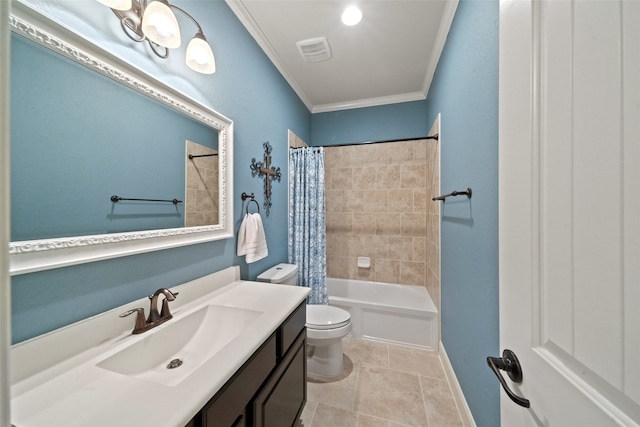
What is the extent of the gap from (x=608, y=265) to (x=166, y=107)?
1.44 metres

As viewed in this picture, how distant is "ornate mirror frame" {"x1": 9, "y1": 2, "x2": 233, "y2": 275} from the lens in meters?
0.61

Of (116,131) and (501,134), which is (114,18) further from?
(501,134)

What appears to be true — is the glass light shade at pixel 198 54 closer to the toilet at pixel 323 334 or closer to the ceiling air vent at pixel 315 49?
the ceiling air vent at pixel 315 49

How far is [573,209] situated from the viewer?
0.38 meters

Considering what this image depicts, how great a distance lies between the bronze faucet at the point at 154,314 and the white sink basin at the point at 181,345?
29mm

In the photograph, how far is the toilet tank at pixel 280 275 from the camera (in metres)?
1.66

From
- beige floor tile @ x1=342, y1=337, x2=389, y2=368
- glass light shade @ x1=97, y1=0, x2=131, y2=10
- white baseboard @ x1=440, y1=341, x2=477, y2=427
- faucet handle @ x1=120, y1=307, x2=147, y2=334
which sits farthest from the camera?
beige floor tile @ x1=342, y1=337, x2=389, y2=368

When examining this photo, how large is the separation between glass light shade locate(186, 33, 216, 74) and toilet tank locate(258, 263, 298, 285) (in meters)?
1.32

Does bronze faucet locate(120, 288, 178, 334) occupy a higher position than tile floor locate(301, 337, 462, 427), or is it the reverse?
bronze faucet locate(120, 288, 178, 334)

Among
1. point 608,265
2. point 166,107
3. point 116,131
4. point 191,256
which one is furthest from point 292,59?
point 608,265

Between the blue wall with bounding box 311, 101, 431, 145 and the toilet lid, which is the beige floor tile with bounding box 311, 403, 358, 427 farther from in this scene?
the blue wall with bounding box 311, 101, 431, 145

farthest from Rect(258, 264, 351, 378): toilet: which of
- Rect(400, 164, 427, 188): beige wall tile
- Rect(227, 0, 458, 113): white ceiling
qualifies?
Rect(227, 0, 458, 113): white ceiling

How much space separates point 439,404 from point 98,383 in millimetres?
1823

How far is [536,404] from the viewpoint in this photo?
1.47 feet
